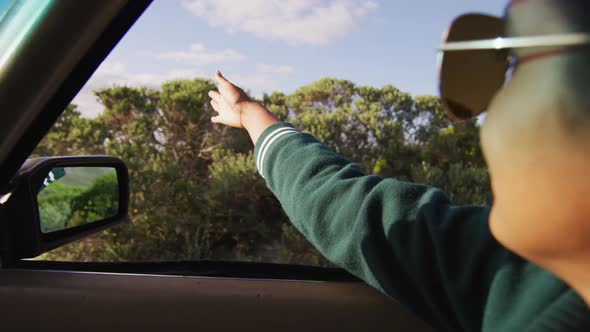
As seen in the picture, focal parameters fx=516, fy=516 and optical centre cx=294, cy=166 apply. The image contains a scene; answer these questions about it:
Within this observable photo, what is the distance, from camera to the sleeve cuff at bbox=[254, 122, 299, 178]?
1.33 metres

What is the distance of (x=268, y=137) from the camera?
1341 mm

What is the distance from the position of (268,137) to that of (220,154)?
140 inches

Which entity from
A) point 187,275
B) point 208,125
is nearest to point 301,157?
point 187,275

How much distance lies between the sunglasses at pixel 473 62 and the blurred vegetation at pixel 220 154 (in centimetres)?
344

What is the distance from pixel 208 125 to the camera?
498 centimetres

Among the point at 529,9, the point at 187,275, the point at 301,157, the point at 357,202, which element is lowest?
the point at 187,275

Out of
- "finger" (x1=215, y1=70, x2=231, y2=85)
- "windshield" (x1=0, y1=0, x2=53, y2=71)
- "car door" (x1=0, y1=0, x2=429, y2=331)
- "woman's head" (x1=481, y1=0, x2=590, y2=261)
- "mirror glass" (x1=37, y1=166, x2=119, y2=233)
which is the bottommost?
"car door" (x1=0, y1=0, x2=429, y2=331)

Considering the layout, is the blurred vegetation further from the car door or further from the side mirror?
the car door

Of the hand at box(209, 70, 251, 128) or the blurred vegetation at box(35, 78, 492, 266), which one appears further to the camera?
the blurred vegetation at box(35, 78, 492, 266)

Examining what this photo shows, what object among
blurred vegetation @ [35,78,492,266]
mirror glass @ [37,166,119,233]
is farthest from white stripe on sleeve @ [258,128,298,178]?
blurred vegetation @ [35,78,492,266]

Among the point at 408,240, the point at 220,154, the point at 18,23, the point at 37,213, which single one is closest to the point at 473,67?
the point at 408,240

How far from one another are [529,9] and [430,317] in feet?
2.78

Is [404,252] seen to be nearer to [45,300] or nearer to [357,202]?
[357,202]

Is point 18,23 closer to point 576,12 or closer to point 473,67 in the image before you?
point 473,67
